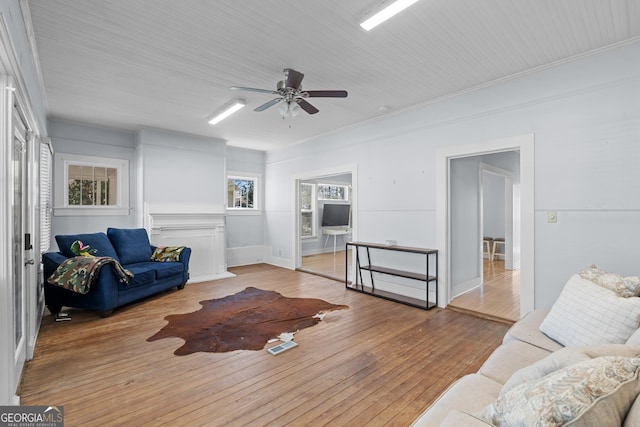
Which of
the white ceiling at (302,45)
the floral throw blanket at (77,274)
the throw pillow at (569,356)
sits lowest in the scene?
the floral throw blanket at (77,274)

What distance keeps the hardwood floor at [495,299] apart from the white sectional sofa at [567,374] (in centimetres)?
175

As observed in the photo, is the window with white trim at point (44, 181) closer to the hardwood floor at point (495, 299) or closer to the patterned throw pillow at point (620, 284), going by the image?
the hardwood floor at point (495, 299)

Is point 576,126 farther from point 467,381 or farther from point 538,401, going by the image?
point 538,401

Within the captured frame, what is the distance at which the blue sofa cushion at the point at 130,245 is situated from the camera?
15.6ft

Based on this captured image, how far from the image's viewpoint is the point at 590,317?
70.5 inches

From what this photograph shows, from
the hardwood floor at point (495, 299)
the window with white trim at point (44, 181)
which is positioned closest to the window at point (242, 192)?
the window with white trim at point (44, 181)

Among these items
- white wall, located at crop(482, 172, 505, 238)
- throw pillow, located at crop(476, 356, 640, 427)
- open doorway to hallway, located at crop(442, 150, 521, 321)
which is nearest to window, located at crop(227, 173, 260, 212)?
open doorway to hallway, located at crop(442, 150, 521, 321)

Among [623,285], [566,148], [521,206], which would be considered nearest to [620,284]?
[623,285]

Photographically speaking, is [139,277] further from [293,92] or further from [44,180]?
[293,92]

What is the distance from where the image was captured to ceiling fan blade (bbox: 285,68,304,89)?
3.03m

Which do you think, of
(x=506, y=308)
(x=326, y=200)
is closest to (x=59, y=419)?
(x=506, y=308)

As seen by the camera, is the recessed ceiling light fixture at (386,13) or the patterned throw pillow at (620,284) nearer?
the patterned throw pillow at (620,284)

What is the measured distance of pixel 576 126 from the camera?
10.2 feet

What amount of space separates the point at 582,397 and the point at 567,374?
0.10 m
